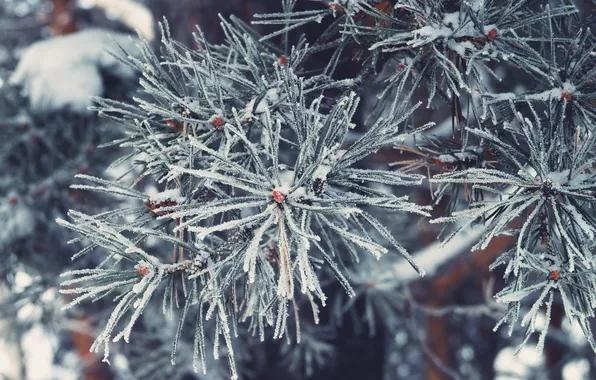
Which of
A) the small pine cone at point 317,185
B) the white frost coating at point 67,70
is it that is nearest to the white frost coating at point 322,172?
the small pine cone at point 317,185

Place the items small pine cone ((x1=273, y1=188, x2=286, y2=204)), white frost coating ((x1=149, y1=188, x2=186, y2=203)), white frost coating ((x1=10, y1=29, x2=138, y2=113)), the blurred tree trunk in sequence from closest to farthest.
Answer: small pine cone ((x1=273, y1=188, x2=286, y2=204)) → white frost coating ((x1=149, y1=188, x2=186, y2=203)) → white frost coating ((x1=10, y1=29, x2=138, y2=113)) → the blurred tree trunk

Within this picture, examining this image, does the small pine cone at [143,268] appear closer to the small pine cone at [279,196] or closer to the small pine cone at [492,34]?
the small pine cone at [279,196]

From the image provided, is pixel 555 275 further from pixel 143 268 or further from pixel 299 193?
pixel 143 268

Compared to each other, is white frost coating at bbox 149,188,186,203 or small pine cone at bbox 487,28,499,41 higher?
small pine cone at bbox 487,28,499,41

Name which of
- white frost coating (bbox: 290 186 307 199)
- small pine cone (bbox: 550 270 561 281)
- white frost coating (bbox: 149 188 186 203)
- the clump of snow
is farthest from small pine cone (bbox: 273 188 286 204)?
the clump of snow

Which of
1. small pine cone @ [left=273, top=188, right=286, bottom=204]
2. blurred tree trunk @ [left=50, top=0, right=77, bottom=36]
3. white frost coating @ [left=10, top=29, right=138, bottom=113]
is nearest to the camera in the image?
small pine cone @ [left=273, top=188, right=286, bottom=204]

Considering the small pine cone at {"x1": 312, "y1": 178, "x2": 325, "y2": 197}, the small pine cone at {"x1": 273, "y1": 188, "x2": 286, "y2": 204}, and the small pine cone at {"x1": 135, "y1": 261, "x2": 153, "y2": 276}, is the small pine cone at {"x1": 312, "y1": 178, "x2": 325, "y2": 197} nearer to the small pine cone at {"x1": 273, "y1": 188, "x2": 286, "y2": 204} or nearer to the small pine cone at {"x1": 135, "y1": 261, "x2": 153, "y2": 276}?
the small pine cone at {"x1": 273, "y1": 188, "x2": 286, "y2": 204}

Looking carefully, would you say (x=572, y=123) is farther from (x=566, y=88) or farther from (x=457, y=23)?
(x=457, y=23)

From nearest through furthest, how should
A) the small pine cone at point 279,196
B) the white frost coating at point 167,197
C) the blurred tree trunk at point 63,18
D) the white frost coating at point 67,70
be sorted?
1. the small pine cone at point 279,196
2. the white frost coating at point 167,197
3. the white frost coating at point 67,70
4. the blurred tree trunk at point 63,18

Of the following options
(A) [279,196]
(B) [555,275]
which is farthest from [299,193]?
(B) [555,275]
